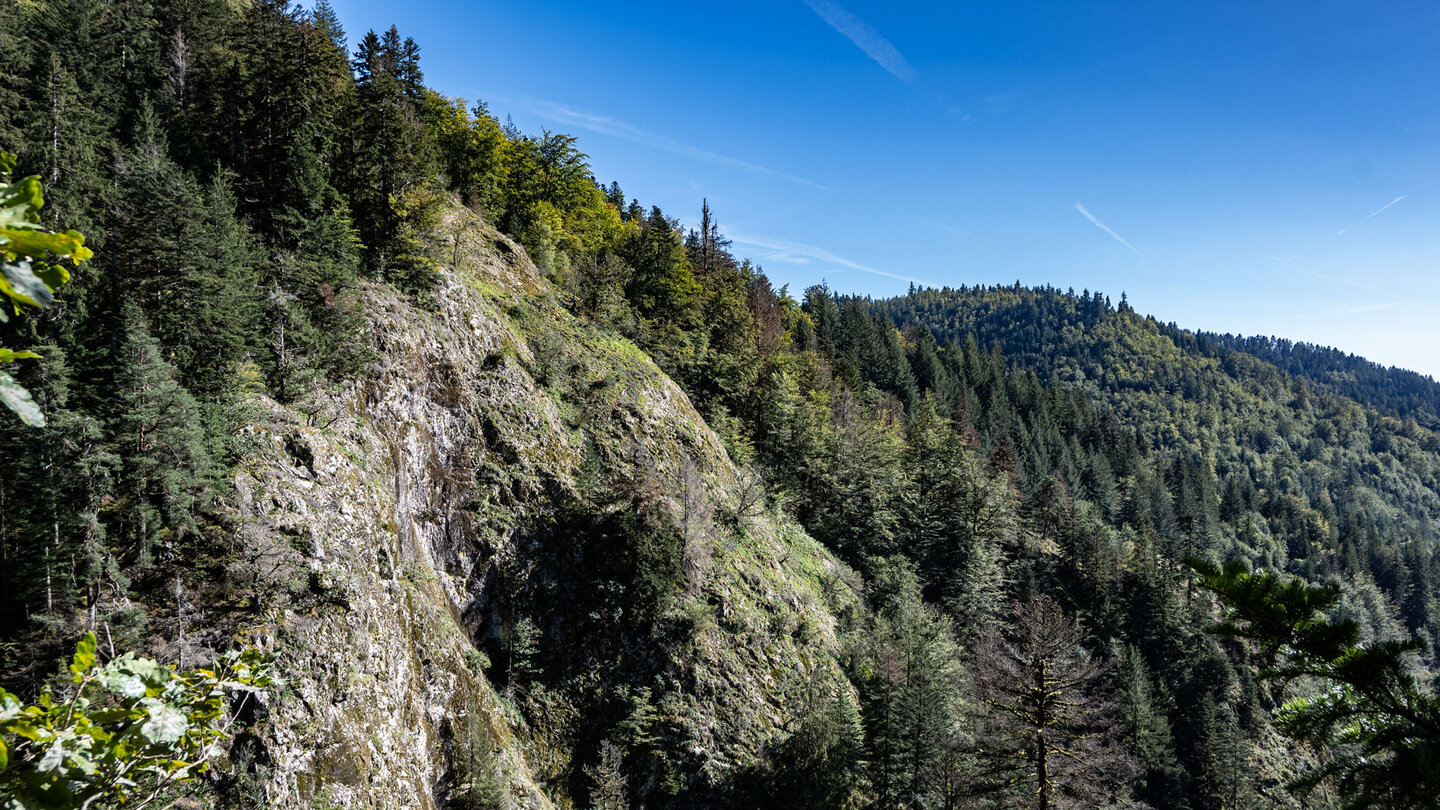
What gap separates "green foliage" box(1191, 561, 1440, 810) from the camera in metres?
3.38

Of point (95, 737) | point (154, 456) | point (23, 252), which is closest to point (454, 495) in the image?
point (154, 456)

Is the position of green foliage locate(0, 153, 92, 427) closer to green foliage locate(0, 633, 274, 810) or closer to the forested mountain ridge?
green foliage locate(0, 633, 274, 810)

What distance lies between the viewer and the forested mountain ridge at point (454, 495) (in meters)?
11.3

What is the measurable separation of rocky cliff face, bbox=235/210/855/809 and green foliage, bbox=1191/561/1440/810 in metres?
13.9

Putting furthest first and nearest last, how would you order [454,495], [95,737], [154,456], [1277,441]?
[1277,441], [454,495], [154,456], [95,737]

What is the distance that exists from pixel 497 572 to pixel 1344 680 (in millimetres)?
20018

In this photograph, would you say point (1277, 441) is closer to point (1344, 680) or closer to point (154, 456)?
point (1344, 680)

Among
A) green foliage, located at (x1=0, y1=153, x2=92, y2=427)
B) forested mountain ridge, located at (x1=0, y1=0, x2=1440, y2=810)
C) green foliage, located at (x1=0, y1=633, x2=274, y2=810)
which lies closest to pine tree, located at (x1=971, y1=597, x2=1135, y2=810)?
forested mountain ridge, located at (x1=0, y1=0, x2=1440, y2=810)

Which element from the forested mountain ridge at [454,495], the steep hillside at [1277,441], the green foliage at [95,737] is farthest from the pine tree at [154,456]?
the steep hillside at [1277,441]

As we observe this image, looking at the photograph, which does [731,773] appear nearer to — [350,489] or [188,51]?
[350,489]

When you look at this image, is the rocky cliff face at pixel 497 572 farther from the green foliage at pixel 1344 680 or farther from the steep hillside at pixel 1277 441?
the steep hillside at pixel 1277 441

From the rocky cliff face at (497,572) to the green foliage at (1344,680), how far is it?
13851 mm

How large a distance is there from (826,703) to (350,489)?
657 inches

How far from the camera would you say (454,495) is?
19.7m
